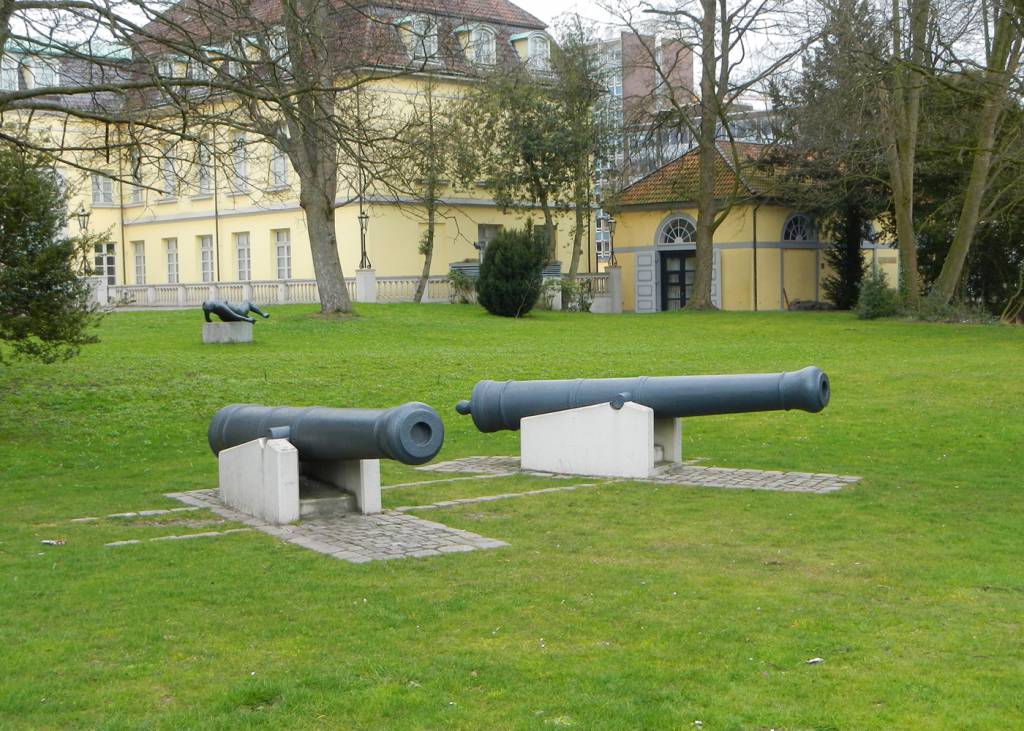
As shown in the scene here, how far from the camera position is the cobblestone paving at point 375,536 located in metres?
8.48

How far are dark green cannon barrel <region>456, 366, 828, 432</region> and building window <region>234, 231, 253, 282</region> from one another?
3970 centimetres

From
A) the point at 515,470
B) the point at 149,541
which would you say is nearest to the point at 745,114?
the point at 515,470

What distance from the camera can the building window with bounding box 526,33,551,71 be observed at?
49166 millimetres

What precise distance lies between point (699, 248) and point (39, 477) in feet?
103

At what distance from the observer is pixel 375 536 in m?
9.00

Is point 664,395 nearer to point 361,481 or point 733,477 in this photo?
point 733,477

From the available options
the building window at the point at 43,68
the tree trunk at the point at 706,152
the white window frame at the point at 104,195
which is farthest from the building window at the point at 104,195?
the building window at the point at 43,68

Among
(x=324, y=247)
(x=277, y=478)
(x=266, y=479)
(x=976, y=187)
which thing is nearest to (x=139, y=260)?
(x=324, y=247)

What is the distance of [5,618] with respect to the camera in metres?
6.81

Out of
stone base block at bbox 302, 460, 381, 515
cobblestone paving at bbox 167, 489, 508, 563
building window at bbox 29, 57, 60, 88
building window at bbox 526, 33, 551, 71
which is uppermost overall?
building window at bbox 526, 33, 551, 71

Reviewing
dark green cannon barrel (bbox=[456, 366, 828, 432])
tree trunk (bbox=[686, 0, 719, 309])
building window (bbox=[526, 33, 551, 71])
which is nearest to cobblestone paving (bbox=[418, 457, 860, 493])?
dark green cannon barrel (bbox=[456, 366, 828, 432])

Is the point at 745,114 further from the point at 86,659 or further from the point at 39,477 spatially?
the point at 86,659

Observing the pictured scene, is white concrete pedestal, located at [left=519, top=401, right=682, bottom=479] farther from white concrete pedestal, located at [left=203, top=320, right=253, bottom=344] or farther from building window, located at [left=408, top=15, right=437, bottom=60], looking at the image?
white concrete pedestal, located at [left=203, top=320, right=253, bottom=344]

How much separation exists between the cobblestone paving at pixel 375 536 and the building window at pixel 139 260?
48.1 m
